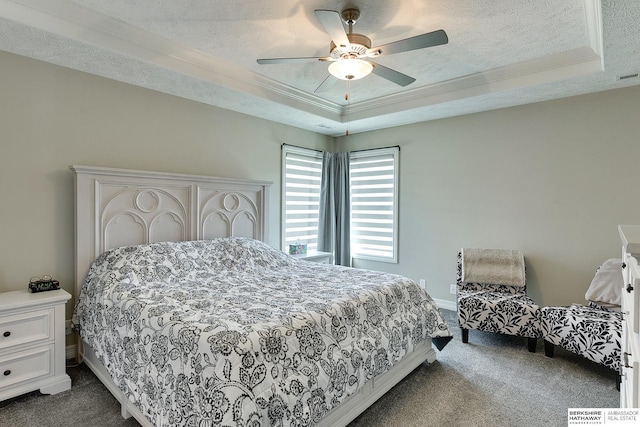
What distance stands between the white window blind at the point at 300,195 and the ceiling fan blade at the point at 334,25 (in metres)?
2.61

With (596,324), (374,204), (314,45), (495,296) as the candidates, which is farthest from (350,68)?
(374,204)

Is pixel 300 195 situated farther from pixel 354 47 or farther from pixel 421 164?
pixel 354 47

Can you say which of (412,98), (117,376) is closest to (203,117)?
(412,98)

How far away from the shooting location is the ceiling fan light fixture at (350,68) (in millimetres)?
2344

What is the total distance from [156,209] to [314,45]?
2156 mm

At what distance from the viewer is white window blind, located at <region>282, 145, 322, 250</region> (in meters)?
4.77

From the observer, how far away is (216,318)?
1.82 m

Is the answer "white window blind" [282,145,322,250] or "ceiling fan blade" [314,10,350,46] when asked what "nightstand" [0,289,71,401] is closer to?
"ceiling fan blade" [314,10,350,46]

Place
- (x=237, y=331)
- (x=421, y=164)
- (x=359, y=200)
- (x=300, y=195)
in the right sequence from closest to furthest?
(x=237, y=331), (x=421, y=164), (x=300, y=195), (x=359, y=200)

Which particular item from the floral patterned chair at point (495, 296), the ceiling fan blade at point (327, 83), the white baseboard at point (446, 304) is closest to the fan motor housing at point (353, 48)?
the ceiling fan blade at point (327, 83)

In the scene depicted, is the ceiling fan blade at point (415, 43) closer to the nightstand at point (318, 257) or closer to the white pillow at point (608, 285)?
the white pillow at point (608, 285)

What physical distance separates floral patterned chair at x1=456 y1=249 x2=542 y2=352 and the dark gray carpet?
10.9 inches

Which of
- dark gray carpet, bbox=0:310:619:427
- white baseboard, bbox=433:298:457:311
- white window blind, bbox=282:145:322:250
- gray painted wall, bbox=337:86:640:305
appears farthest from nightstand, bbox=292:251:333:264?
dark gray carpet, bbox=0:310:619:427

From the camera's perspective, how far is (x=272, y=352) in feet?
5.28
